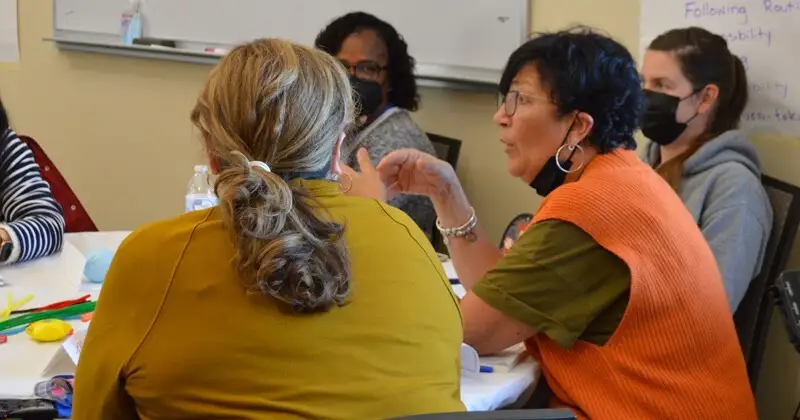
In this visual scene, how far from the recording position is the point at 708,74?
7.08 feet

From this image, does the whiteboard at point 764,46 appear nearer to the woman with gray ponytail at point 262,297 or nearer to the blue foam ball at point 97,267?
the woman with gray ponytail at point 262,297

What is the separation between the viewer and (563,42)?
5.48ft

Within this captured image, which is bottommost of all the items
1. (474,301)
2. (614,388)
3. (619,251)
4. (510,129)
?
(614,388)

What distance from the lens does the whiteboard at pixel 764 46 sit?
211cm

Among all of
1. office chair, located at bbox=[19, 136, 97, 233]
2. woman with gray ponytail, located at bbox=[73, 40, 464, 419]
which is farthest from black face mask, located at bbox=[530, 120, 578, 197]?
office chair, located at bbox=[19, 136, 97, 233]

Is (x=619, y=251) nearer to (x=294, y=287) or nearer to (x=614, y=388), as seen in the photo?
(x=614, y=388)

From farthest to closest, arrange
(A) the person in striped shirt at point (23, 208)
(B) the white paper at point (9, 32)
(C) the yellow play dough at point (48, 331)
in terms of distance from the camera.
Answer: (B) the white paper at point (9, 32) → (A) the person in striped shirt at point (23, 208) → (C) the yellow play dough at point (48, 331)

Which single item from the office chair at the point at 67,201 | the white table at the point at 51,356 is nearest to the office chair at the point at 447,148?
the office chair at the point at 67,201

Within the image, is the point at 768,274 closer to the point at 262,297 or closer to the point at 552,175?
the point at 552,175

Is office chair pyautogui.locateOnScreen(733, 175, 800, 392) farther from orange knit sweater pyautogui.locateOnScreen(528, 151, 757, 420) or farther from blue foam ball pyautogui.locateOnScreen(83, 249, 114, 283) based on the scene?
blue foam ball pyautogui.locateOnScreen(83, 249, 114, 283)

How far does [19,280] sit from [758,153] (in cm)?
177

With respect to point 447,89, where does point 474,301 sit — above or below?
below

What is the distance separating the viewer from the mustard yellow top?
1.03 m

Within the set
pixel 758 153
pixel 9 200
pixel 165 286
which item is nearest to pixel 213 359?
pixel 165 286
